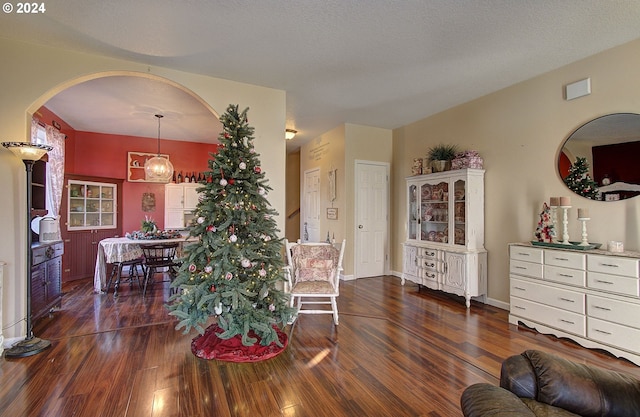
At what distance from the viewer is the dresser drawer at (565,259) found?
2.73 m

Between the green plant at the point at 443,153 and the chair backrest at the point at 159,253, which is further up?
the green plant at the point at 443,153

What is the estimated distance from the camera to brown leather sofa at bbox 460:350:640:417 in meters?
1.14

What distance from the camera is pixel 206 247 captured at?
258cm

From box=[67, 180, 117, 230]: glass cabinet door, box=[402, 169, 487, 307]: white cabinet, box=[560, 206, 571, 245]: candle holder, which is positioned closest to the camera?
box=[560, 206, 571, 245]: candle holder

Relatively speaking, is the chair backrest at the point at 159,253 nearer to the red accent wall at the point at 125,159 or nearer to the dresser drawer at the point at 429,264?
the red accent wall at the point at 125,159

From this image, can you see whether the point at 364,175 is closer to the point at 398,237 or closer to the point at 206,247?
the point at 398,237

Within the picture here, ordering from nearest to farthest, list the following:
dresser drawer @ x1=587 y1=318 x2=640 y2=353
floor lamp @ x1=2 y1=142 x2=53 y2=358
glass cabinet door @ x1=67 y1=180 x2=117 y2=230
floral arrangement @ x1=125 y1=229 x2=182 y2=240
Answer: dresser drawer @ x1=587 y1=318 x2=640 y2=353 → floor lamp @ x1=2 y1=142 x2=53 y2=358 → floral arrangement @ x1=125 y1=229 x2=182 y2=240 → glass cabinet door @ x1=67 y1=180 x2=117 y2=230

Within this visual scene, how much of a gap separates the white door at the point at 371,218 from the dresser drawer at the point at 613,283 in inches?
127

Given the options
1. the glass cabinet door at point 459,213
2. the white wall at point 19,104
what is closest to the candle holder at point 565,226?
the glass cabinet door at point 459,213

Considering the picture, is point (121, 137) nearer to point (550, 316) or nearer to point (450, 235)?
point (450, 235)

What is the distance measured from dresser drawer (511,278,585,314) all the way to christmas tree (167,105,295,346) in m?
2.51

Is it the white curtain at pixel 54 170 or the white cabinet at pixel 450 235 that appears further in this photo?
the white curtain at pixel 54 170

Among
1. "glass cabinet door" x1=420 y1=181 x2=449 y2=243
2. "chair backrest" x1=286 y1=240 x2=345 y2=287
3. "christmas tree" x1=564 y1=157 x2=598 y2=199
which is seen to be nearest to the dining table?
"chair backrest" x1=286 y1=240 x2=345 y2=287

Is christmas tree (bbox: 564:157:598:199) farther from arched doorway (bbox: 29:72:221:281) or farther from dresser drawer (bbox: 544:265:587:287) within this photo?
arched doorway (bbox: 29:72:221:281)
